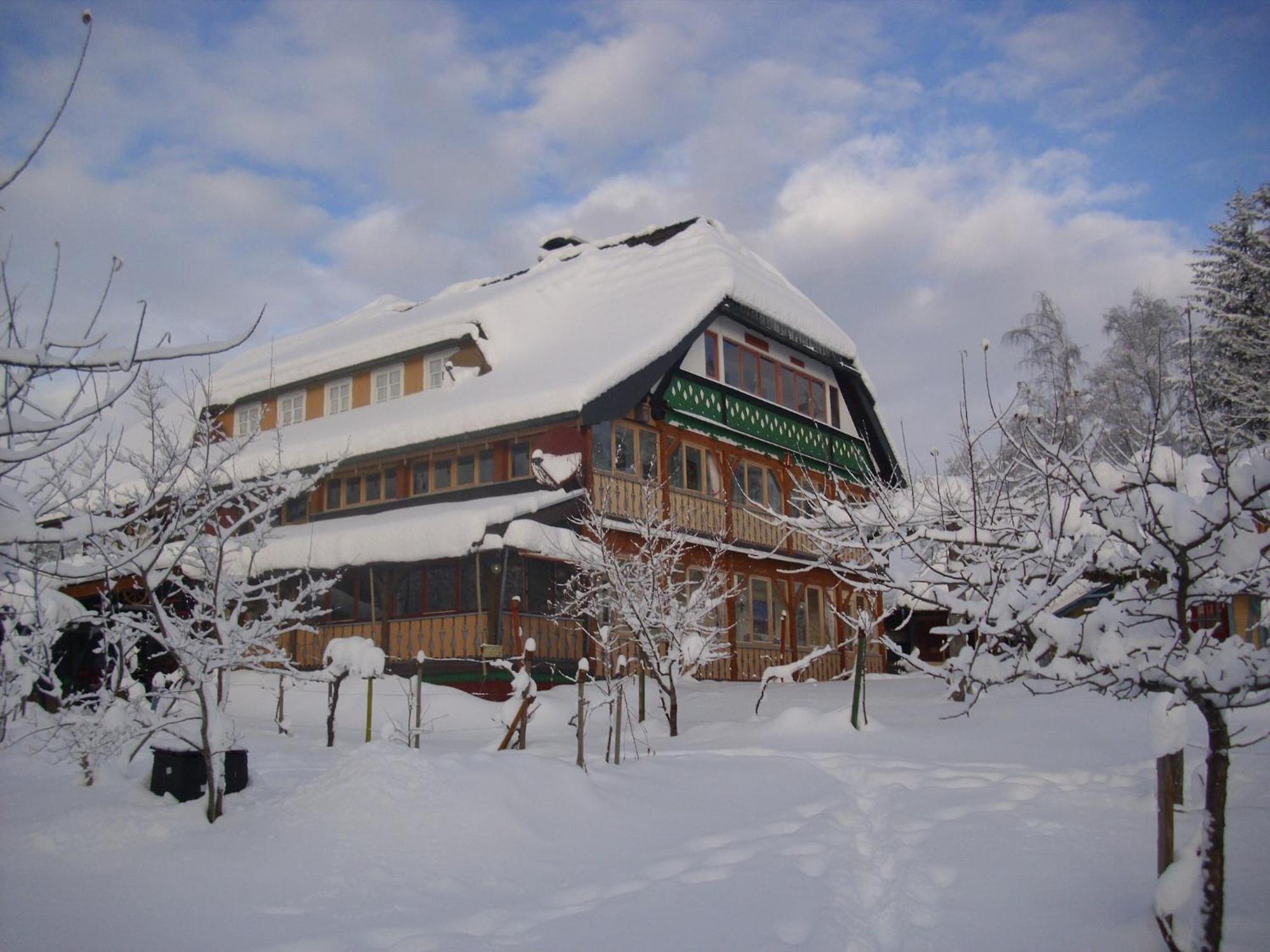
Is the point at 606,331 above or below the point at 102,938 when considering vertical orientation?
above

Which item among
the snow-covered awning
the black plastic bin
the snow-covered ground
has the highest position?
the snow-covered awning

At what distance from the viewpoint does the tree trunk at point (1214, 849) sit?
467 cm

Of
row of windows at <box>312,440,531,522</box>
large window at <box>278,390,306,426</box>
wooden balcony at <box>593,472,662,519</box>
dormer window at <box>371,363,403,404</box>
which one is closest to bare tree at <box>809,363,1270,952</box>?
wooden balcony at <box>593,472,662,519</box>

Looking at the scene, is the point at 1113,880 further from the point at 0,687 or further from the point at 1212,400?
the point at 1212,400

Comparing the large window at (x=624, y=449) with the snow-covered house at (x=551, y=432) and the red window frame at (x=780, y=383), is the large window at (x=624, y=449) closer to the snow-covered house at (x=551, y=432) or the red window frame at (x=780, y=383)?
the snow-covered house at (x=551, y=432)

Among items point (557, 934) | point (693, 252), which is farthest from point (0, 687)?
point (693, 252)

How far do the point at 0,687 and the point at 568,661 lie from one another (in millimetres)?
11294

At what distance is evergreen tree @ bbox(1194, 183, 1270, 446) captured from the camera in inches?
885

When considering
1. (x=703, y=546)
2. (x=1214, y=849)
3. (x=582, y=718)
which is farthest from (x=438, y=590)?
(x=1214, y=849)

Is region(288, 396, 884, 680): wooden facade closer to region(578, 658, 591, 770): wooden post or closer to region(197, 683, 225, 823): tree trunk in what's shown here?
region(578, 658, 591, 770): wooden post

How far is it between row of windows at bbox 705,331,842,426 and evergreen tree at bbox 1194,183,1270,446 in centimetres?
827

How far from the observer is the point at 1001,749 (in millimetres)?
11391

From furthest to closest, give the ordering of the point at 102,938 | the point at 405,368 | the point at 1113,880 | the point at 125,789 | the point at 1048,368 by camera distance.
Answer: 1. the point at 1048,368
2. the point at 405,368
3. the point at 125,789
4. the point at 1113,880
5. the point at 102,938

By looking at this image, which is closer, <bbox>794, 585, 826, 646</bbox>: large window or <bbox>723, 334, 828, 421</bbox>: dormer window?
<bbox>723, 334, 828, 421</bbox>: dormer window
